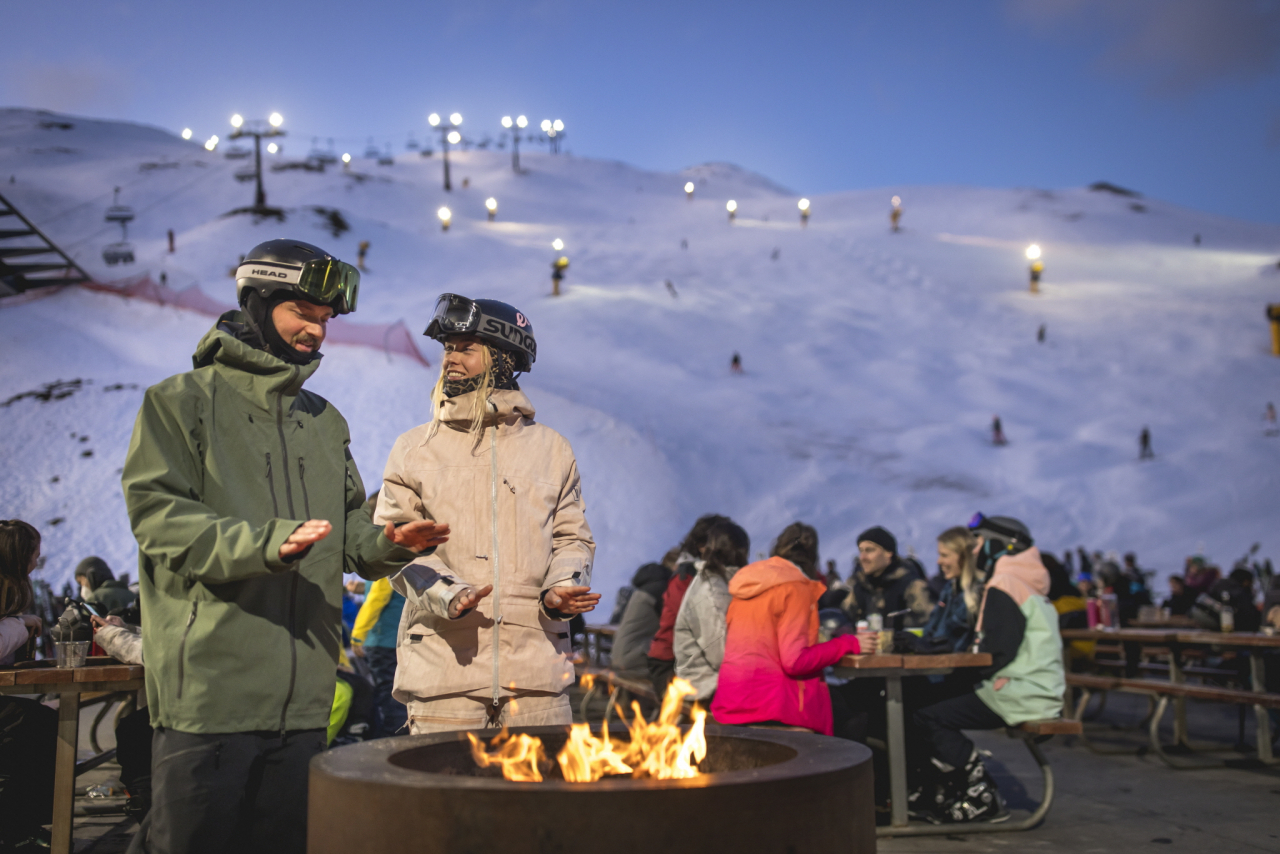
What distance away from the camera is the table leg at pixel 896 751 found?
591 cm

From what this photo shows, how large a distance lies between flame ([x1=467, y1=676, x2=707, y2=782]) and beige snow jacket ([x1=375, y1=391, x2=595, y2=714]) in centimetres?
36

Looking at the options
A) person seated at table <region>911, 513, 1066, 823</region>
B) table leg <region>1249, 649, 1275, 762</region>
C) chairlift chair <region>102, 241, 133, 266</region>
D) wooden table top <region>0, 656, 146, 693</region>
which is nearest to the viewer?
wooden table top <region>0, 656, 146, 693</region>

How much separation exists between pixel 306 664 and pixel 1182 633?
24.0ft

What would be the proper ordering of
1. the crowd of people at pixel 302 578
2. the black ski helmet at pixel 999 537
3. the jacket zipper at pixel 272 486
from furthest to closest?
the black ski helmet at pixel 999 537 → the jacket zipper at pixel 272 486 → the crowd of people at pixel 302 578

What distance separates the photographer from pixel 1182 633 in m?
7.81

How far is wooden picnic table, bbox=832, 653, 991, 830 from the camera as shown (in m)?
5.71

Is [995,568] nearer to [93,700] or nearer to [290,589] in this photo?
[290,589]

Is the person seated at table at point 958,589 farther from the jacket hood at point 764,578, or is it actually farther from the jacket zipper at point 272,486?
the jacket zipper at point 272,486

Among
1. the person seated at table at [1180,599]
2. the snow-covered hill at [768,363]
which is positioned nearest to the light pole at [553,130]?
the snow-covered hill at [768,363]

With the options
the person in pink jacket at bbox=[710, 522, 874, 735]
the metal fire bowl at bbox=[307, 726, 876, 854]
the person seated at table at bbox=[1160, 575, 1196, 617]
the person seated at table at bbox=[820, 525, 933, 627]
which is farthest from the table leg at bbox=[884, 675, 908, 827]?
the person seated at table at bbox=[1160, 575, 1196, 617]

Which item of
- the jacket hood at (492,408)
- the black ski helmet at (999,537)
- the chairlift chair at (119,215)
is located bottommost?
the black ski helmet at (999,537)

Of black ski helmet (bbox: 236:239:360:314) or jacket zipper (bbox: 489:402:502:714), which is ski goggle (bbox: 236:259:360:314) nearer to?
black ski helmet (bbox: 236:239:360:314)

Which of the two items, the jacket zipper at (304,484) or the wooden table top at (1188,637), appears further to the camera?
the wooden table top at (1188,637)

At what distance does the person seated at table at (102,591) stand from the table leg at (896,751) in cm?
477
